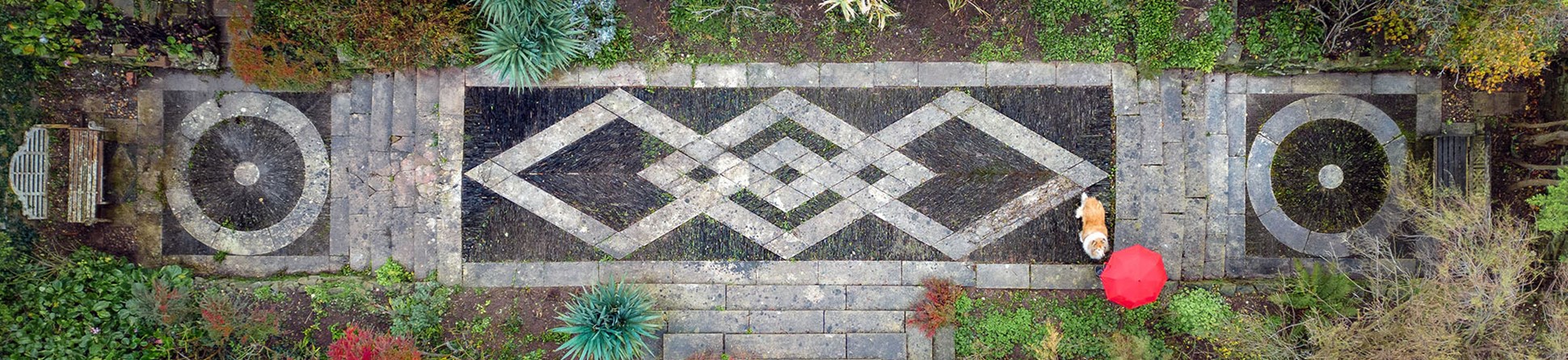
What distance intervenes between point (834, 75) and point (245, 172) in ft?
19.5

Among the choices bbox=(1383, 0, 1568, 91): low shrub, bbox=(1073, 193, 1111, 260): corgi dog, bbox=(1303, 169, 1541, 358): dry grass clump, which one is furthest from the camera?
bbox=(1073, 193, 1111, 260): corgi dog

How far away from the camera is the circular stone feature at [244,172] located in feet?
24.1

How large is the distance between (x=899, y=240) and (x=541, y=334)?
3698mm

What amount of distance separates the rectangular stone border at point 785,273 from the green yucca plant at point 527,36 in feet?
6.31

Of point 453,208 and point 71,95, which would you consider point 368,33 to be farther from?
point 71,95

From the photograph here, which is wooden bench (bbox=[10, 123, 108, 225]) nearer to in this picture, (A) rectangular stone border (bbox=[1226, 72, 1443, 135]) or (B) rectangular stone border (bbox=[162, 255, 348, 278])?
(B) rectangular stone border (bbox=[162, 255, 348, 278])

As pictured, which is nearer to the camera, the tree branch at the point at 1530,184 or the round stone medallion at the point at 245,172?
the tree branch at the point at 1530,184

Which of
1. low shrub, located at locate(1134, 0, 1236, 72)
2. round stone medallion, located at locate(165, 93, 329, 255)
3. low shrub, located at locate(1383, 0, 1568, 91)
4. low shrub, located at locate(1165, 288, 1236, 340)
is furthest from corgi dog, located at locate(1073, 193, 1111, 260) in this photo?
round stone medallion, located at locate(165, 93, 329, 255)

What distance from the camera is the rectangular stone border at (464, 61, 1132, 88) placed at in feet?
23.9

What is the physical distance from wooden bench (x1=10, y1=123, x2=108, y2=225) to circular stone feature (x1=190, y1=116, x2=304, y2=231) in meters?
0.73

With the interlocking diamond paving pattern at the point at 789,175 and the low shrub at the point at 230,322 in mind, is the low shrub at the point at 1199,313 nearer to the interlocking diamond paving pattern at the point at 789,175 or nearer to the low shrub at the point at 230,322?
the interlocking diamond paving pattern at the point at 789,175

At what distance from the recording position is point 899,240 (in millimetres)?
7414

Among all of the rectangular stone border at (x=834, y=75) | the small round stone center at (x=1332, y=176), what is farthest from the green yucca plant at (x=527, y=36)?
the small round stone center at (x=1332, y=176)

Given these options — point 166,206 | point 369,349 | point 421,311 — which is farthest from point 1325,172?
point 166,206
